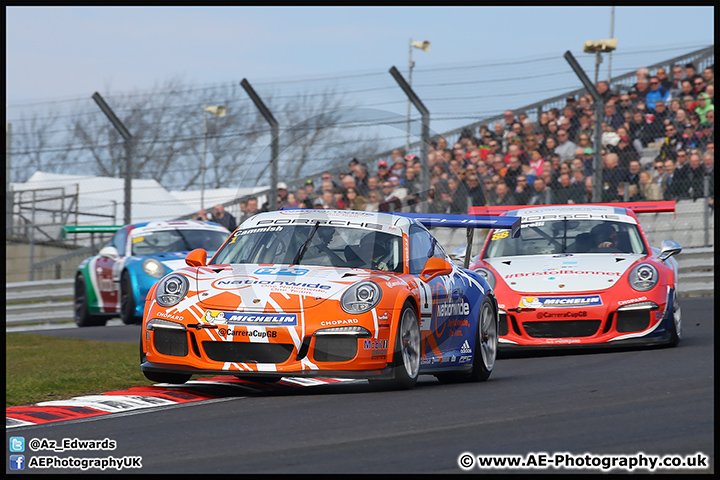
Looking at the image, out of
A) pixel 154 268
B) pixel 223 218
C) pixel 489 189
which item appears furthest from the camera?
pixel 223 218

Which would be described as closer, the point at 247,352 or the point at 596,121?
the point at 247,352

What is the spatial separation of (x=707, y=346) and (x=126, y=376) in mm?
5144

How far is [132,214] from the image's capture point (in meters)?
17.5

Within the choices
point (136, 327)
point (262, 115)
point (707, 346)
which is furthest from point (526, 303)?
point (136, 327)

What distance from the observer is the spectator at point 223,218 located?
1555 centimetres

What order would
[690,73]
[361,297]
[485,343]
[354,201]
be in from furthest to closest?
[690,73] < [354,201] < [485,343] < [361,297]

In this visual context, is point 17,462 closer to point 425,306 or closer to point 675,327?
point 425,306

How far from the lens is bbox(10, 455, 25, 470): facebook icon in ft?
15.1

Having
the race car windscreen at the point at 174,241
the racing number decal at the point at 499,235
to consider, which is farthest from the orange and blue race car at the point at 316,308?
the race car windscreen at the point at 174,241

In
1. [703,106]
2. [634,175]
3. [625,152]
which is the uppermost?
[703,106]

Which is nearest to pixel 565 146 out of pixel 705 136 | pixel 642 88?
pixel 642 88

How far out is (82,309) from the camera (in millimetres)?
15648

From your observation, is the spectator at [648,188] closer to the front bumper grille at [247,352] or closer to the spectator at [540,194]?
the spectator at [540,194]

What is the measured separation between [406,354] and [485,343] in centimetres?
145
